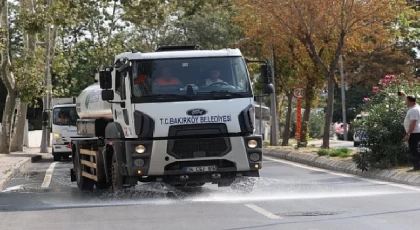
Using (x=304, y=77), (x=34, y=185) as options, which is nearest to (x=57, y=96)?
(x=304, y=77)

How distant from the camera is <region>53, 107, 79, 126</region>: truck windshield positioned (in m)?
40.0

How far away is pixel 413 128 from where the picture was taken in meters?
20.3

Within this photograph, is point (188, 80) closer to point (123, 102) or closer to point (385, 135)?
point (123, 102)

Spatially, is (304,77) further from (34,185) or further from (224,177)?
(224,177)

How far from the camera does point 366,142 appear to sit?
2277cm

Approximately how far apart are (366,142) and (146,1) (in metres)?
24.7

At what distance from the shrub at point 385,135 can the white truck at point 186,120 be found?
5.51m

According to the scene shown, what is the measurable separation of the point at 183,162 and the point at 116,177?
143 centimetres

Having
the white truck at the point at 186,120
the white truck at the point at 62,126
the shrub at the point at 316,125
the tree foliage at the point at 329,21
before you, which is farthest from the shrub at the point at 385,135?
the shrub at the point at 316,125

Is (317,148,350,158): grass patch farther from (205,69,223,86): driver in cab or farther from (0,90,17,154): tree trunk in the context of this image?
(0,90,17,154): tree trunk

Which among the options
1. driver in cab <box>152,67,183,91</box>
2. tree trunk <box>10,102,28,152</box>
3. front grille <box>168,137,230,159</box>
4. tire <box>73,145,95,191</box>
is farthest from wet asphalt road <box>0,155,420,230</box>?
tree trunk <box>10,102,28,152</box>

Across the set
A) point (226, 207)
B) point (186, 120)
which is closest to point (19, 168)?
point (186, 120)

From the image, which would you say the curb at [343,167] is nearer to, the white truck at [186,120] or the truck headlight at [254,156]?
the truck headlight at [254,156]

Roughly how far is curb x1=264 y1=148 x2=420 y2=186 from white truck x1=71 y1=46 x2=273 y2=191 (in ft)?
13.3
